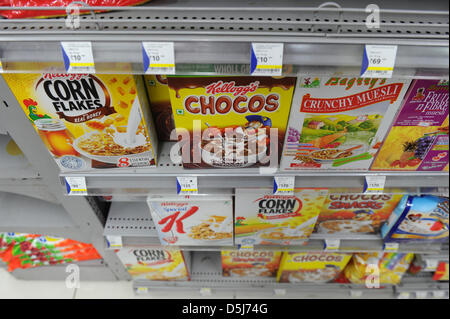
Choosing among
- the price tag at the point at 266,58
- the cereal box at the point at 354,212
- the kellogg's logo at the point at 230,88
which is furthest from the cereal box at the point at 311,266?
the price tag at the point at 266,58

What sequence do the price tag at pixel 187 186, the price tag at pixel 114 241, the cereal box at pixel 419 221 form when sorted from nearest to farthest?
the price tag at pixel 187 186 → the cereal box at pixel 419 221 → the price tag at pixel 114 241

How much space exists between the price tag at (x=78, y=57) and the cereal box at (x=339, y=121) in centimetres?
59

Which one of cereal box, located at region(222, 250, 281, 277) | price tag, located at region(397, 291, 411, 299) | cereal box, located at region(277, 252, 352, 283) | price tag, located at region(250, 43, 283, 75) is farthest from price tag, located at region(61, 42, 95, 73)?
price tag, located at region(397, 291, 411, 299)

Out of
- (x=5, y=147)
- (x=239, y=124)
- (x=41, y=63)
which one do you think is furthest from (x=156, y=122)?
(x=5, y=147)

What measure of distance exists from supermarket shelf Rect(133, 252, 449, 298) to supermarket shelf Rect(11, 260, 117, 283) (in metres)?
0.23

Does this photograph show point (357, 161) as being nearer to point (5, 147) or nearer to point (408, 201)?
point (408, 201)

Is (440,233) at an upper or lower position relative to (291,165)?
lower

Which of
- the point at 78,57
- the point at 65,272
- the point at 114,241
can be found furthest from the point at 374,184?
the point at 65,272

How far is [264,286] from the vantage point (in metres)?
2.06

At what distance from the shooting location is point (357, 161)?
3.96 ft

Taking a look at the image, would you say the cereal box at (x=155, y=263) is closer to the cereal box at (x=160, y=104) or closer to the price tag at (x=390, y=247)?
the cereal box at (x=160, y=104)

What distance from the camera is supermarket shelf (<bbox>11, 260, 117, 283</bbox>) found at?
2.02m

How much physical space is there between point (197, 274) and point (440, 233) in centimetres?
139

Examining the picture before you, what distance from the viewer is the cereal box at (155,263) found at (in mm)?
1750
